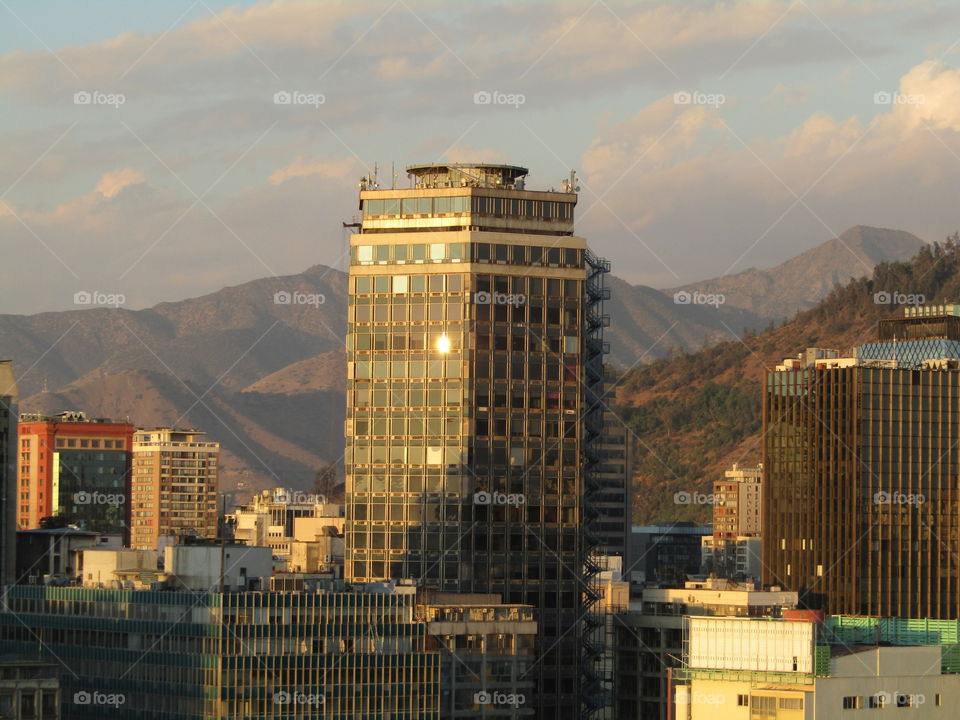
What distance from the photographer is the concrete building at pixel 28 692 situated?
18588cm

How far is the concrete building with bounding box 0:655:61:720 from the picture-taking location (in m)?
186

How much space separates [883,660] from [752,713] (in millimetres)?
11731

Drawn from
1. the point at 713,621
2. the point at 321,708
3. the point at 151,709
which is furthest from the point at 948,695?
the point at 151,709

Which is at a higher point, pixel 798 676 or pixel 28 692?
pixel 798 676

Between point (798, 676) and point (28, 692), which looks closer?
point (28, 692)

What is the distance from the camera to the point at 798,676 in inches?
7421

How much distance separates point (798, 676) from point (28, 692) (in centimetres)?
5892

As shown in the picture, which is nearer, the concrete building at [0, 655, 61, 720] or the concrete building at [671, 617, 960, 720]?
the concrete building at [0, 655, 61, 720]

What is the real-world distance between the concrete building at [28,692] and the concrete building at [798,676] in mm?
49291

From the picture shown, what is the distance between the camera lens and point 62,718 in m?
199

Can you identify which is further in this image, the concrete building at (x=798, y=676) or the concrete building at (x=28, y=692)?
the concrete building at (x=798, y=676)

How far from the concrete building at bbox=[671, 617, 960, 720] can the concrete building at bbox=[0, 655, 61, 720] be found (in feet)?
162

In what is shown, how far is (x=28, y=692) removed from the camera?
187m

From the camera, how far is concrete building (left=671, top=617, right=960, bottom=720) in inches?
7377
